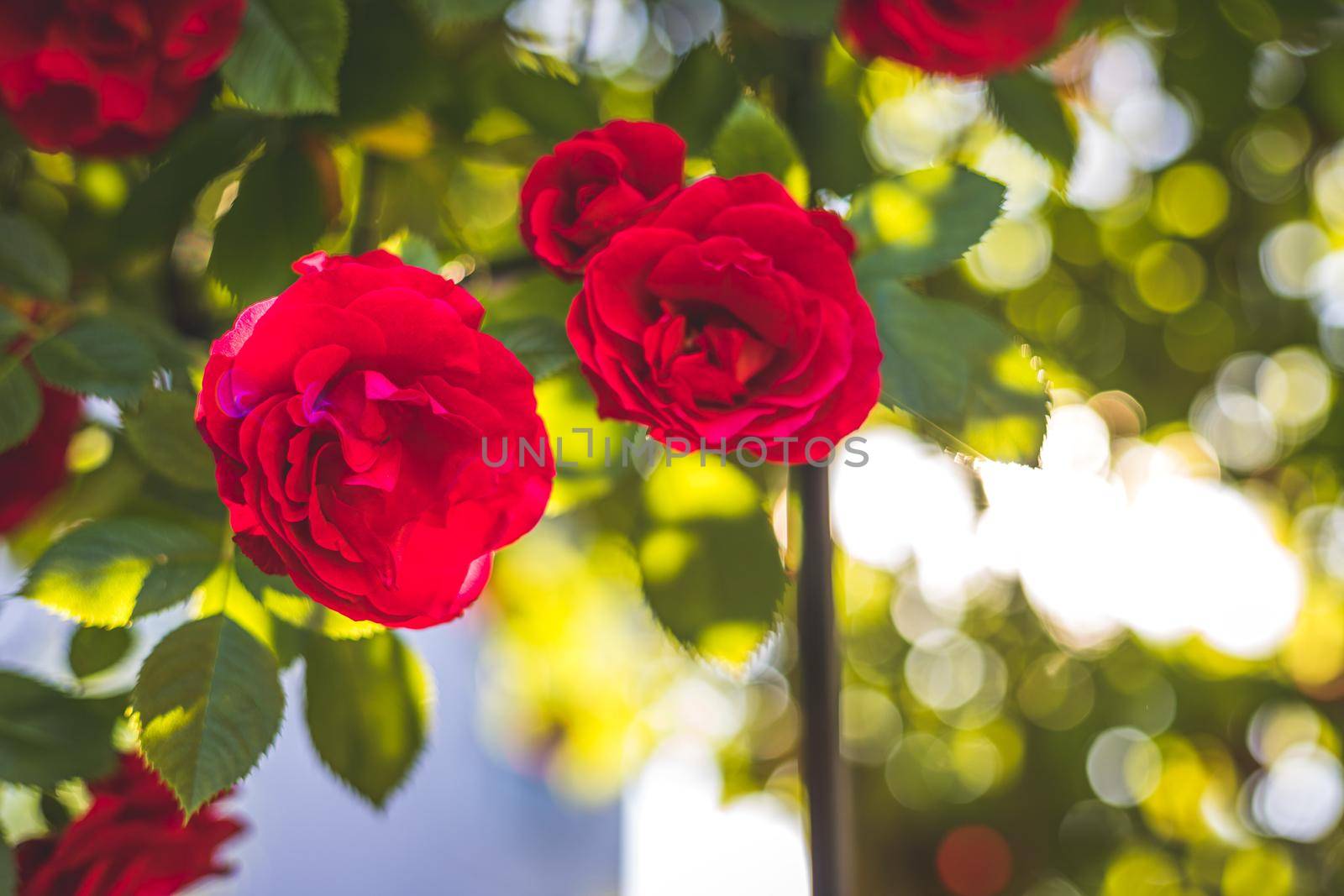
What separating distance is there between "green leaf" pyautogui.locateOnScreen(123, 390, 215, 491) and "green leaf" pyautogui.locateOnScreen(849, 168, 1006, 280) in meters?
0.28

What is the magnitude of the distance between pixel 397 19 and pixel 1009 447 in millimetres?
350

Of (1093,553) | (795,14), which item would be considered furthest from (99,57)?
(1093,553)

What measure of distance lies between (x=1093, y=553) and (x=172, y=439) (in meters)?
0.80

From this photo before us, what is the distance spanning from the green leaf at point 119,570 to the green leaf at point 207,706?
0.02m

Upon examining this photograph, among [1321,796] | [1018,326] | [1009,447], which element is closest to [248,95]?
[1009,447]

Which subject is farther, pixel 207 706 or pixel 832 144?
pixel 832 144

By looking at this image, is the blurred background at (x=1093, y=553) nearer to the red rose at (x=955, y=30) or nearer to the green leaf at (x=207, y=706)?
the red rose at (x=955, y=30)

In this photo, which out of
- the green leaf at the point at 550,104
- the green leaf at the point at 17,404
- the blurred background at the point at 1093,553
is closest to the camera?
the green leaf at the point at 17,404

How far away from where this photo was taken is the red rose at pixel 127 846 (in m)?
0.38

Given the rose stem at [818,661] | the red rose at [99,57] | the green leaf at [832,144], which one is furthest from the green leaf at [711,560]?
the red rose at [99,57]

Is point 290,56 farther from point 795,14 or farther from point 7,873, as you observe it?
point 7,873

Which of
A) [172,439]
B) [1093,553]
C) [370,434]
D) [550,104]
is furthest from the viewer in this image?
[1093,553]

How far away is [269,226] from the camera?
0.45 m

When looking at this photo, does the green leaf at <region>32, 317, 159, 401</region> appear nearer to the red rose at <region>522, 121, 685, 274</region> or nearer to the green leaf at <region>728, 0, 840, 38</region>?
the red rose at <region>522, 121, 685, 274</region>
